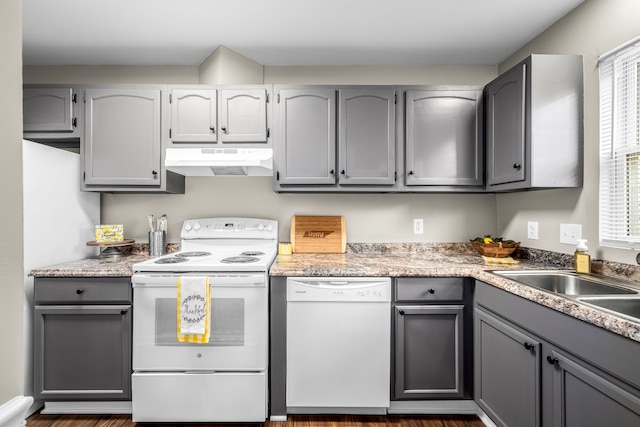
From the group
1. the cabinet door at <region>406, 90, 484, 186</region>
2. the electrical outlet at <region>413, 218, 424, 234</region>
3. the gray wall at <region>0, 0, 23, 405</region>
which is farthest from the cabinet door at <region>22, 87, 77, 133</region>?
Answer: the electrical outlet at <region>413, 218, 424, 234</region>

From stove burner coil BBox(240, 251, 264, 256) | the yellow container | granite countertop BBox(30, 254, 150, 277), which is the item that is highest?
the yellow container

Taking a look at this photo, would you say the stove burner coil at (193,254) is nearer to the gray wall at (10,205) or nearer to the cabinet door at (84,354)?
the cabinet door at (84,354)

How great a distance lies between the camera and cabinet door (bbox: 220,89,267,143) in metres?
2.34

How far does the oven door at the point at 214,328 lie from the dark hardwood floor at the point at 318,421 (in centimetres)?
38

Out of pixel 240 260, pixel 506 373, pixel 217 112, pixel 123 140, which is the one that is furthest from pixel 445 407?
pixel 123 140

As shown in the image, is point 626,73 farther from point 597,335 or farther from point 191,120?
point 191,120

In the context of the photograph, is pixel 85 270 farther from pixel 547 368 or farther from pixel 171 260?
pixel 547 368

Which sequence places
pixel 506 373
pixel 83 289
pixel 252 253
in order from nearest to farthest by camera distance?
pixel 506 373 → pixel 83 289 → pixel 252 253

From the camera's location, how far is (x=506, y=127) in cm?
206

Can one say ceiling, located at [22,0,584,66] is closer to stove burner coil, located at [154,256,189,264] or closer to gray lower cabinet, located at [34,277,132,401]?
stove burner coil, located at [154,256,189,264]

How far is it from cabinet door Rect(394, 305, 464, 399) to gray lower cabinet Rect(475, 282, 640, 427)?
129 millimetres

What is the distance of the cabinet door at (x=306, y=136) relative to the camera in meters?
2.33

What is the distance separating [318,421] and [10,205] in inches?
77.6

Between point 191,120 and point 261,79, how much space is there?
0.71 metres
